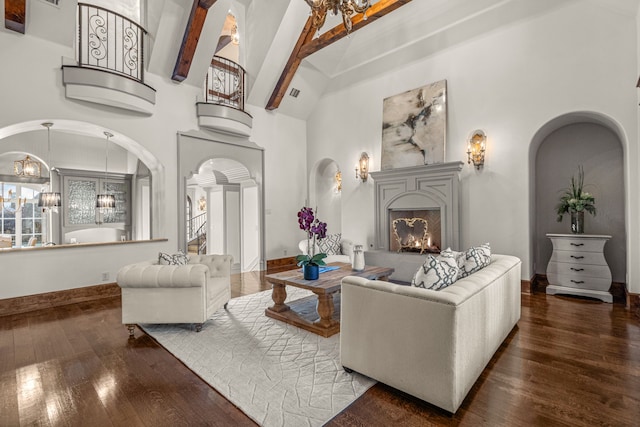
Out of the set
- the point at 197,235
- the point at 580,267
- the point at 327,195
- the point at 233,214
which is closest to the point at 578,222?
the point at 580,267

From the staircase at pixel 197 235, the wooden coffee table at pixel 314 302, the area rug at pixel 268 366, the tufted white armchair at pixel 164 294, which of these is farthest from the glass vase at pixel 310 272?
the staircase at pixel 197 235

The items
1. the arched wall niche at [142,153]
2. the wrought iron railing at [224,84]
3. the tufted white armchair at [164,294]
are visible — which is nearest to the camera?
the tufted white armchair at [164,294]

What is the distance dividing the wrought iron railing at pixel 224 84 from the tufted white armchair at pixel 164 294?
4.13 m

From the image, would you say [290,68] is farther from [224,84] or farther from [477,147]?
[477,147]

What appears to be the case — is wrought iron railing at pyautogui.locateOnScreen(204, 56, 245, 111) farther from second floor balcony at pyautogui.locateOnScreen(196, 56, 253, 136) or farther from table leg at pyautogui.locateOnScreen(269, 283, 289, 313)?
table leg at pyautogui.locateOnScreen(269, 283, 289, 313)

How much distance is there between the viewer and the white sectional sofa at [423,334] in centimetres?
174

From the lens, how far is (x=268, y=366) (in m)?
2.42

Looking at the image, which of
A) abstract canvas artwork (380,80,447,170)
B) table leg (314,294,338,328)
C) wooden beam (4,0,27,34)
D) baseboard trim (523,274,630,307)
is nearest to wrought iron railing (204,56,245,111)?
wooden beam (4,0,27,34)

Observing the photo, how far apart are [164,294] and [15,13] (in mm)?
4035

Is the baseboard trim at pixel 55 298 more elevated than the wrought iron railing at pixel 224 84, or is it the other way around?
the wrought iron railing at pixel 224 84

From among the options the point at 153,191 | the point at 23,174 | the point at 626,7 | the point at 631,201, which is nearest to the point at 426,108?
the point at 626,7

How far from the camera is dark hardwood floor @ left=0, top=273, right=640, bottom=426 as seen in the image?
181 centimetres

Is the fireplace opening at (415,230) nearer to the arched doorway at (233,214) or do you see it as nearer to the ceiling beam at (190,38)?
the arched doorway at (233,214)

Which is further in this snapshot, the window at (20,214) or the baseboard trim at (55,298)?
the window at (20,214)
